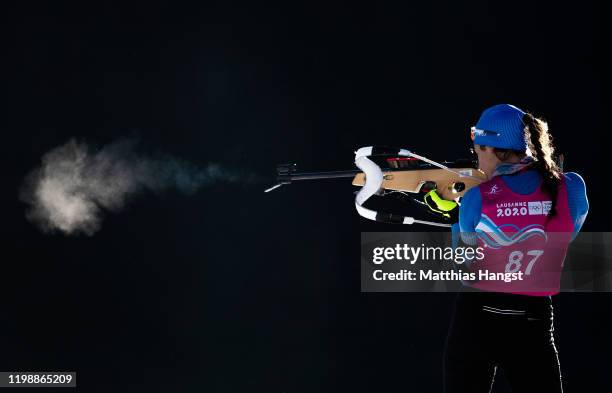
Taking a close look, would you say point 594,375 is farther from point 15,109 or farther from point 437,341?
point 15,109

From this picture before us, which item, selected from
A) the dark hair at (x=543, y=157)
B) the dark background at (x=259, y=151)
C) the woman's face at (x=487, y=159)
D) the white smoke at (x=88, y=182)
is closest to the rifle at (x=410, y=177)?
the woman's face at (x=487, y=159)

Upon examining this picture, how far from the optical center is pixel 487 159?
2.24 meters

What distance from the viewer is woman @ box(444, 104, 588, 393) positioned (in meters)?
2.03

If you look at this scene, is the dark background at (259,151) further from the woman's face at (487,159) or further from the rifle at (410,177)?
the woman's face at (487,159)

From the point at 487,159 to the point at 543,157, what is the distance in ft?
0.65

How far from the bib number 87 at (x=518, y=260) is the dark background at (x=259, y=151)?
162 cm

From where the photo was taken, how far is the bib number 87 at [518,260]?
206cm

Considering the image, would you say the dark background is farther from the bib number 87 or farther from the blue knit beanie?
the bib number 87

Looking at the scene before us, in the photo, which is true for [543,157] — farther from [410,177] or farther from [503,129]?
[410,177]

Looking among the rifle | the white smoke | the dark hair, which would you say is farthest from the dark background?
the dark hair

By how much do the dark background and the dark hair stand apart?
1.55 meters

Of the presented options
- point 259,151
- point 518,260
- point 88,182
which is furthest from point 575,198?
point 88,182

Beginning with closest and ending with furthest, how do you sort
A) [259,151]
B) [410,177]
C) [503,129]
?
1. [503,129]
2. [410,177]
3. [259,151]

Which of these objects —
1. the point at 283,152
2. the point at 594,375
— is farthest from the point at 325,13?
the point at 594,375
